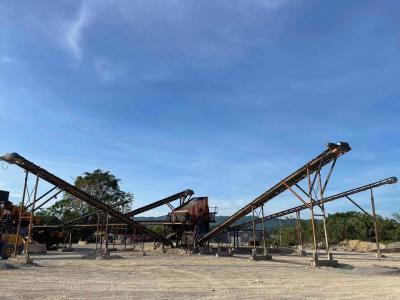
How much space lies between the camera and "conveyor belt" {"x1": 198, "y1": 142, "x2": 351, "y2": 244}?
22.6m

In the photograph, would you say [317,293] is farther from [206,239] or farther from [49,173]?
[206,239]

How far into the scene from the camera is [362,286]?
12789 mm

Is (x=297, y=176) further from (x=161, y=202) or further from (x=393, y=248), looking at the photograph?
→ (x=393, y=248)

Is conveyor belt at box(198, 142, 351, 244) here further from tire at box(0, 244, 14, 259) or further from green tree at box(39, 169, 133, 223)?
green tree at box(39, 169, 133, 223)

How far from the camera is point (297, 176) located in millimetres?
25969

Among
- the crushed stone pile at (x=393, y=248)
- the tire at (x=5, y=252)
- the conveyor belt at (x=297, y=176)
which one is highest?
the conveyor belt at (x=297, y=176)

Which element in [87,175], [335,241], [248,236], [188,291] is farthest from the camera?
[87,175]

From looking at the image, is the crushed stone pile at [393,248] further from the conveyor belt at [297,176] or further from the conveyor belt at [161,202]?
the conveyor belt at [161,202]

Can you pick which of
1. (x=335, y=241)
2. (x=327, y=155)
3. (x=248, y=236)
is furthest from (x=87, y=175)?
(x=327, y=155)

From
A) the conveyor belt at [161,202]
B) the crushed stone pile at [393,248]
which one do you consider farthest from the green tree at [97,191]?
the crushed stone pile at [393,248]

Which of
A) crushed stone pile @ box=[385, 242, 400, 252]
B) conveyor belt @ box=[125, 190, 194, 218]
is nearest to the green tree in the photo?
conveyor belt @ box=[125, 190, 194, 218]

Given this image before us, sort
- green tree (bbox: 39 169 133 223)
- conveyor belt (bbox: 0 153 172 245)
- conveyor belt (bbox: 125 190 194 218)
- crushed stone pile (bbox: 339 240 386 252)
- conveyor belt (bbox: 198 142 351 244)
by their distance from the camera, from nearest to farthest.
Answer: conveyor belt (bbox: 198 142 351 244) → conveyor belt (bbox: 0 153 172 245) → conveyor belt (bbox: 125 190 194 218) → crushed stone pile (bbox: 339 240 386 252) → green tree (bbox: 39 169 133 223)

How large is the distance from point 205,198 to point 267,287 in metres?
27.5

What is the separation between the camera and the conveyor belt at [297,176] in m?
22.6
